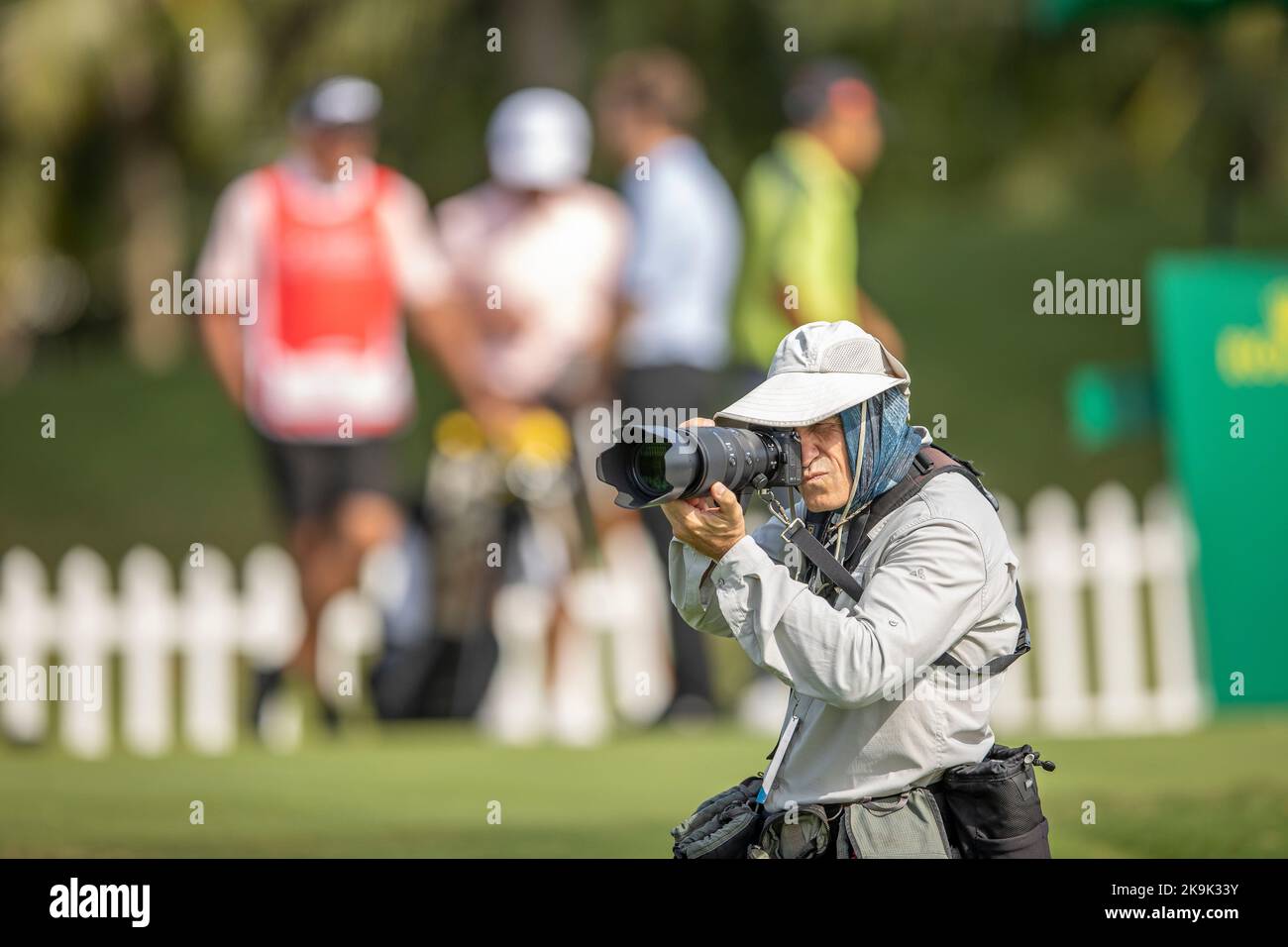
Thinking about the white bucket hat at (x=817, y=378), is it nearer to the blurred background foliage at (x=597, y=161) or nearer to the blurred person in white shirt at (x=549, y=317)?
the blurred person in white shirt at (x=549, y=317)

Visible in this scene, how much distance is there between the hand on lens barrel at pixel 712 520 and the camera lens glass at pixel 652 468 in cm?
4

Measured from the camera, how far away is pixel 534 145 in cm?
896

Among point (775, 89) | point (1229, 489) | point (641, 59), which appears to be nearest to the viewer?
point (1229, 489)

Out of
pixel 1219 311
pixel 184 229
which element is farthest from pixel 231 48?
pixel 1219 311

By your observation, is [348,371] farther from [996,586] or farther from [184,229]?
[184,229]

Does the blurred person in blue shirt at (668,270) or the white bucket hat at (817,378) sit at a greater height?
the blurred person in blue shirt at (668,270)

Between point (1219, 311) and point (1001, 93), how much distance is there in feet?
46.1

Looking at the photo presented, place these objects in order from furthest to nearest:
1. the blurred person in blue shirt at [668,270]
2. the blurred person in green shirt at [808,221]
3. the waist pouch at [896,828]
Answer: the blurred person in blue shirt at [668,270], the blurred person in green shirt at [808,221], the waist pouch at [896,828]

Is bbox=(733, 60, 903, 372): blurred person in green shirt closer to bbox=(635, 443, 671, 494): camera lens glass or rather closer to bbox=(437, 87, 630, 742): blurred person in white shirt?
bbox=(437, 87, 630, 742): blurred person in white shirt

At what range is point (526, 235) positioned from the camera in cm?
904

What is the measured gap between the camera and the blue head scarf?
3586 millimetres

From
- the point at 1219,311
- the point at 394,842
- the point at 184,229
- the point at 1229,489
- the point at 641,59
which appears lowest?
the point at 394,842

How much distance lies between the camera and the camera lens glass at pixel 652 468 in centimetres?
339

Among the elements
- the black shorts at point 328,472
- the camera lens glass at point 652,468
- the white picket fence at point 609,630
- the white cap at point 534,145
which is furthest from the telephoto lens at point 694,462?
the white picket fence at point 609,630
